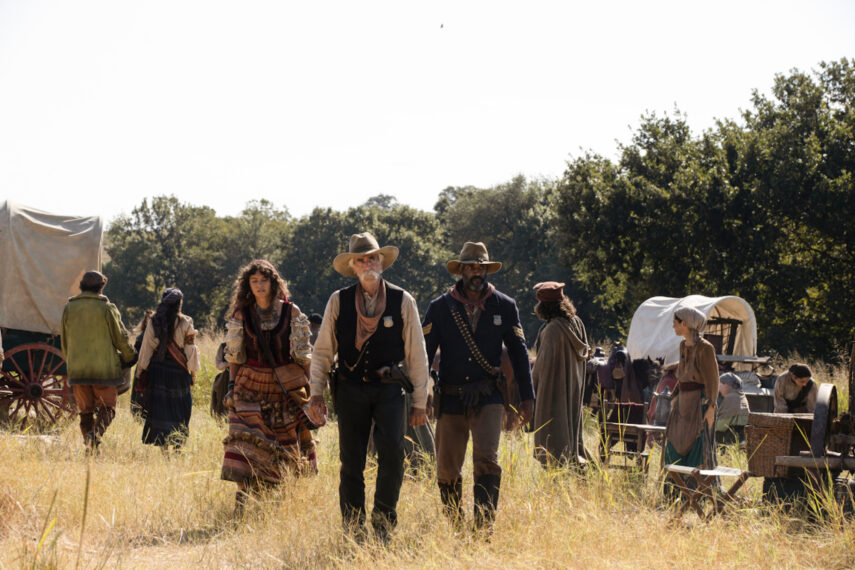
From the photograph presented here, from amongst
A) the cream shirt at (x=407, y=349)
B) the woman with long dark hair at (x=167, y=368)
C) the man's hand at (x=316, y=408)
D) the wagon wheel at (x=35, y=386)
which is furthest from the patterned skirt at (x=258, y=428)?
the wagon wheel at (x=35, y=386)

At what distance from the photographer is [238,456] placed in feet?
19.6

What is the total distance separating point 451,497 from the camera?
5.52 m

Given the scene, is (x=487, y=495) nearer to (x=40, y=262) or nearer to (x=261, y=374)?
(x=261, y=374)

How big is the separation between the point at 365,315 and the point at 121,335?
4118 millimetres

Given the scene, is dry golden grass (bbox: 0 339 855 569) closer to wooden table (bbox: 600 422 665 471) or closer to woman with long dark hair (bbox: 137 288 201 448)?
wooden table (bbox: 600 422 665 471)

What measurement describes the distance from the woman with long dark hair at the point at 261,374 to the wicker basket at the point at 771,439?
136 inches

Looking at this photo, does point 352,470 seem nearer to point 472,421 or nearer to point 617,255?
point 472,421

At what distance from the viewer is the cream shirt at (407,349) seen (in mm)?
5262

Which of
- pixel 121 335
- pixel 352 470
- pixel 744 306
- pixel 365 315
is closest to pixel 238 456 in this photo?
pixel 352 470

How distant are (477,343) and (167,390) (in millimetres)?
4483

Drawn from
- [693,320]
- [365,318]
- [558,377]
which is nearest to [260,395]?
[365,318]

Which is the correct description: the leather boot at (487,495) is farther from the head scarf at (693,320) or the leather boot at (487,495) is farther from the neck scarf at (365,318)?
the head scarf at (693,320)

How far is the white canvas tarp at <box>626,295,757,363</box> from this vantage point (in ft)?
54.6

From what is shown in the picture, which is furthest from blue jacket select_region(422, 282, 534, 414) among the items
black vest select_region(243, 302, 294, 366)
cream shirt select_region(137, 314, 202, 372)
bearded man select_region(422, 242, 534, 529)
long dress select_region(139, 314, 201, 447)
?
long dress select_region(139, 314, 201, 447)
